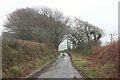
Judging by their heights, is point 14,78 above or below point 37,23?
below

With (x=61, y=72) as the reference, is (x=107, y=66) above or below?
above

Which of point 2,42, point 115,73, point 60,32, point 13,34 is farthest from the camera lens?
point 60,32

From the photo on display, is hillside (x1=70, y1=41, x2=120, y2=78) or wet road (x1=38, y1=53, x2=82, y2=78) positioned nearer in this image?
hillside (x1=70, y1=41, x2=120, y2=78)

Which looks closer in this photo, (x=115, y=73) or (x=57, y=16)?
(x=115, y=73)

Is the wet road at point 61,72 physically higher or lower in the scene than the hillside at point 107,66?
lower

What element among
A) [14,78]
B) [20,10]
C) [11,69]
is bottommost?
[14,78]

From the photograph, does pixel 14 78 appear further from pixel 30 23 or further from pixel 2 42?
pixel 30 23

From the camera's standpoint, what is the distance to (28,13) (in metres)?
21.1

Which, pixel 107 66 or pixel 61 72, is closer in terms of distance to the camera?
pixel 107 66

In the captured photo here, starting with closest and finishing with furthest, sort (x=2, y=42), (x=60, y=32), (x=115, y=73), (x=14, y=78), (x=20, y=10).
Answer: (x=115, y=73)
(x=14, y=78)
(x=2, y=42)
(x=20, y=10)
(x=60, y=32)

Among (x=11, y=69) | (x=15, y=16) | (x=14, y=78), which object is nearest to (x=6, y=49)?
(x=11, y=69)

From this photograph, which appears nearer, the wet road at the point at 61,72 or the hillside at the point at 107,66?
the hillside at the point at 107,66

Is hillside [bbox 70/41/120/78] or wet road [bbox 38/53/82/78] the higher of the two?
hillside [bbox 70/41/120/78]

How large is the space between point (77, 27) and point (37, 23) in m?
18.1
